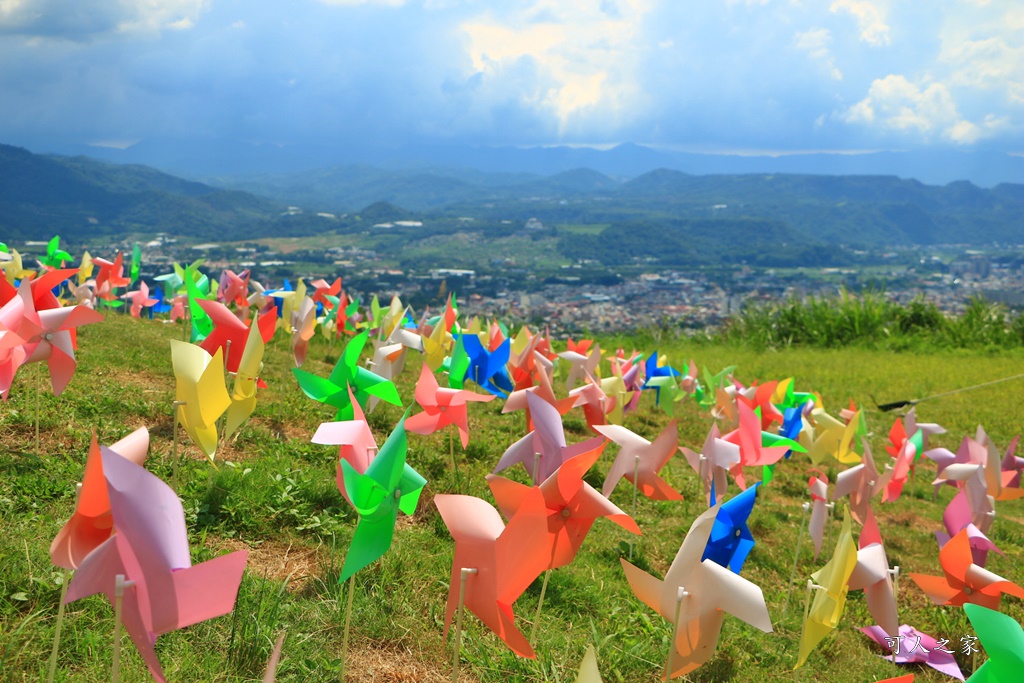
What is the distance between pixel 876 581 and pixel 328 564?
6.28ft

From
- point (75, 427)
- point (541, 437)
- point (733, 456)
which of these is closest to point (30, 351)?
point (75, 427)

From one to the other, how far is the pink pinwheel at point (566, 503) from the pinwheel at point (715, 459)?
96 cm

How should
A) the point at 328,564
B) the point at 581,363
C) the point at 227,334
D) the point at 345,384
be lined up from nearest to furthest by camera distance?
the point at 328,564 < the point at 345,384 < the point at 227,334 < the point at 581,363

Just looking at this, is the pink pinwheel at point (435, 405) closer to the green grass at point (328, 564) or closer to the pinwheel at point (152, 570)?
the green grass at point (328, 564)

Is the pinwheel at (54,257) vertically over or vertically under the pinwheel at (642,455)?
over

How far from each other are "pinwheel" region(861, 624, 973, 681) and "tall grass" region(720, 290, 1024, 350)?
937cm

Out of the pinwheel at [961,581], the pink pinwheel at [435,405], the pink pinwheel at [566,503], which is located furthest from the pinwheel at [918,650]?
the pink pinwheel at [435,405]

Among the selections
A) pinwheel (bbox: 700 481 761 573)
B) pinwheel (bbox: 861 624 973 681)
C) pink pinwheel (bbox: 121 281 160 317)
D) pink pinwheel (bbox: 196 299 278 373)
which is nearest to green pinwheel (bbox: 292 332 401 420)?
pink pinwheel (bbox: 196 299 278 373)

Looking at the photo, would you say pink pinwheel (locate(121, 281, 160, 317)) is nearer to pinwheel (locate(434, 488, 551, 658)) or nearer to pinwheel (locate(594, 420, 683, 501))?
pinwheel (locate(594, 420, 683, 501))

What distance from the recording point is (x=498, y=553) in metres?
1.88

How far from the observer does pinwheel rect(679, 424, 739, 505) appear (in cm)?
327

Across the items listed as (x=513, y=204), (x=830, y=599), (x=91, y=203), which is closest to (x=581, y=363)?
(x=830, y=599)

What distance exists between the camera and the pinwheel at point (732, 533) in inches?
97.2

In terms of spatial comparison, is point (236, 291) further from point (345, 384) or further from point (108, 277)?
point (345, 384)
